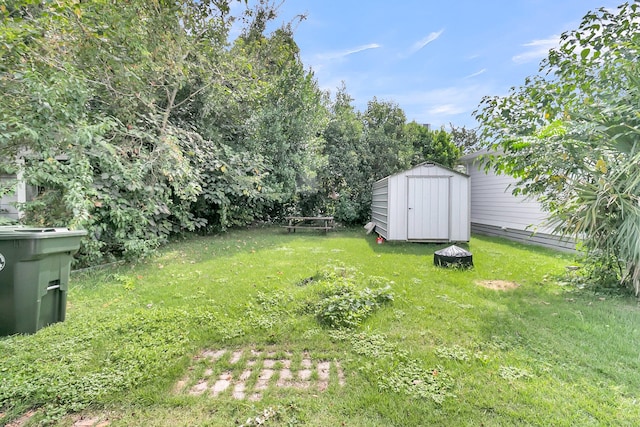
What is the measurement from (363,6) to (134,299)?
22.6 ft

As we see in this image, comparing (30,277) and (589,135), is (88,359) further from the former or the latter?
(589,135)

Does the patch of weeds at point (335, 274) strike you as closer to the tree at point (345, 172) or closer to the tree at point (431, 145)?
the tree at point (345, 172)

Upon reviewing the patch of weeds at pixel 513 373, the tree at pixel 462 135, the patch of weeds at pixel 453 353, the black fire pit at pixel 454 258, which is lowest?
the patch of weeds at pixel 513 373

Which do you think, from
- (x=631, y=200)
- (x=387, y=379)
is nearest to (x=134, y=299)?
(x=387, y=379)

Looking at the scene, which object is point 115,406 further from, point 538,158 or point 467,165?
point 467,165

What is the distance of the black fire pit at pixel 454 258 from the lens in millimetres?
4953

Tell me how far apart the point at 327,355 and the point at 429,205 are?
229 inches

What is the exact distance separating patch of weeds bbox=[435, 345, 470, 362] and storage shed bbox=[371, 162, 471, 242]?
5110 millimetres

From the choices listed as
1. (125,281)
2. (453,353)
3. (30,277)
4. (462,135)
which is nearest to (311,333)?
(453,353)

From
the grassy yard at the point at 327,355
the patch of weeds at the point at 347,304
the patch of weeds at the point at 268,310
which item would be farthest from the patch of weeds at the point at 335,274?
the patch of weeds at the point at 268,310

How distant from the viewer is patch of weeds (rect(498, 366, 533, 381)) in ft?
6.83

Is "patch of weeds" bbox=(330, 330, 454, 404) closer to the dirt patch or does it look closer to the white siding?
the dirt patch

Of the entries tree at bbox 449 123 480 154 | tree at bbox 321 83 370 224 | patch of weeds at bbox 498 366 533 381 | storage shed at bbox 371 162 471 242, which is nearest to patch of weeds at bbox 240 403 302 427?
patch of weeds at bbox 498 366 533 381

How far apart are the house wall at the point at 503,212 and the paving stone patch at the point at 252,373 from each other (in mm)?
5891
